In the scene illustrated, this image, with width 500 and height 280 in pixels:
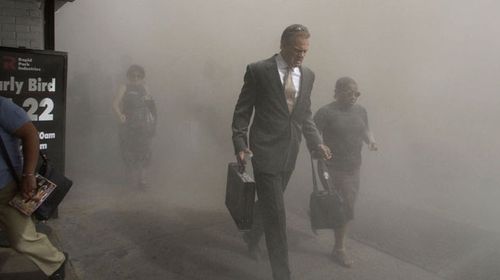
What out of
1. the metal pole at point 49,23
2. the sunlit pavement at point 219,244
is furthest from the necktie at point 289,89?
the metal pole at point 49,23

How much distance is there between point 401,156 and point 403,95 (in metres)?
0.96

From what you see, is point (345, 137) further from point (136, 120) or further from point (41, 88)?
point (136, 120)

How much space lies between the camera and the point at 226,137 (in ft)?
23.1

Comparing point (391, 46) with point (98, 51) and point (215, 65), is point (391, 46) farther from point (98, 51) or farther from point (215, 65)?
point (98, 51)

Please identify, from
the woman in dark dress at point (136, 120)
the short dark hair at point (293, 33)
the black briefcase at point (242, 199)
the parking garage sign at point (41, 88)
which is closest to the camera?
the black briefcase at point (242, 199)

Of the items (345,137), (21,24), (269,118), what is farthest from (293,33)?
(21,24)

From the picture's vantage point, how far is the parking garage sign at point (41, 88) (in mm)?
3135

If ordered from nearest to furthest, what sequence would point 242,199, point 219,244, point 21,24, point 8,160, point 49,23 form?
point 8,160 → point 242,199 → point 219,244 → point 49,23 → point 21,24

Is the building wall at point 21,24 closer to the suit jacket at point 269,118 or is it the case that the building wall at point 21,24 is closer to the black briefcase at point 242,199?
the suit jacket at point 269,118

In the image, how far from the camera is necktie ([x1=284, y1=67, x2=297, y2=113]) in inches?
107

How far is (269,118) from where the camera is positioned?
2.74 m

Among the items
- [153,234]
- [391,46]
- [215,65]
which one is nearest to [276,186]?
→ [153,234]

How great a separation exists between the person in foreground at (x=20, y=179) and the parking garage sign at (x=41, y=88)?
105 centimetres

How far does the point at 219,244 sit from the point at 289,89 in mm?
1317
